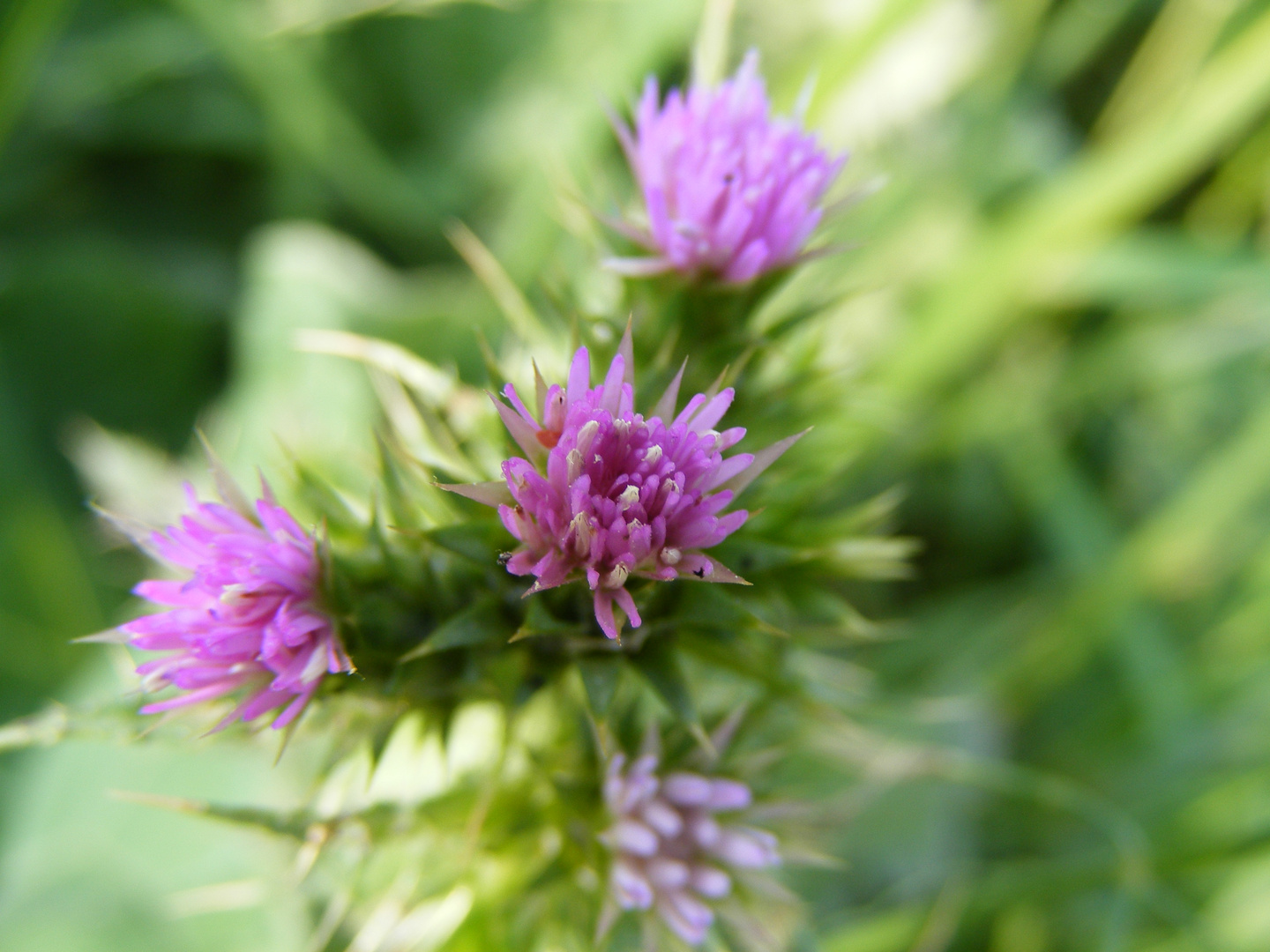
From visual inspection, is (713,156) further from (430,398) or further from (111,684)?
(111,684)

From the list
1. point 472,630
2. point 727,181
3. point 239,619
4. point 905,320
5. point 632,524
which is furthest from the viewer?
point 905,320

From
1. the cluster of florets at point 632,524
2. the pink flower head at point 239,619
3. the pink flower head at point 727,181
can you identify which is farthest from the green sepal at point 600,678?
the pink flower head at point 727,181

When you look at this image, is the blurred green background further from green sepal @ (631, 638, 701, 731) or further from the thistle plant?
green sepal @ (631, 638, 701, 731)

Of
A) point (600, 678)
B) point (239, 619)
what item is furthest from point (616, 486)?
point (239, 619)

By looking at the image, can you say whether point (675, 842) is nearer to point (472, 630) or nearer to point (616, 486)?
point (472, 630)

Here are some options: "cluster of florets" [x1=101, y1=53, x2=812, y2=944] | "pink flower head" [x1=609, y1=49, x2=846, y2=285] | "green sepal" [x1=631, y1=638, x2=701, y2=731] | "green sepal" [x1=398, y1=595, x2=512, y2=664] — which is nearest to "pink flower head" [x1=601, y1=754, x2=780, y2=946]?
"cluster of florets" [x1=101, y1=53, x2=812, y2=944]

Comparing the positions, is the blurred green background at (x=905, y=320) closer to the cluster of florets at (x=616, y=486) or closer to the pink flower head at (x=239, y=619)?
the pink flower head at (x=239, y=619)
